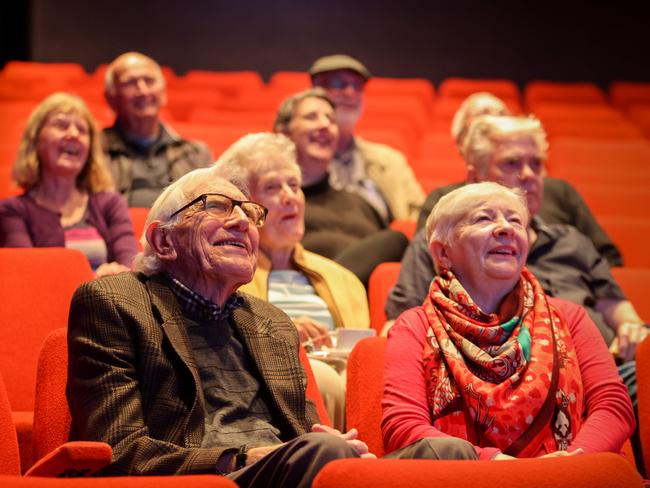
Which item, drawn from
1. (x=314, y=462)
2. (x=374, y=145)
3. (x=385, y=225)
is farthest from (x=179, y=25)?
(x=314, y=462)

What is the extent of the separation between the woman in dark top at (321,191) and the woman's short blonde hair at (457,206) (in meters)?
1.01

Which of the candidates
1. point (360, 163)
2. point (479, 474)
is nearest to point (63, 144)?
point (360, 163)

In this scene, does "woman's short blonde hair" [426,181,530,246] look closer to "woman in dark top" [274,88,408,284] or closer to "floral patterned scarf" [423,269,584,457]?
"floral patterned scarf" [423,269,584,457]

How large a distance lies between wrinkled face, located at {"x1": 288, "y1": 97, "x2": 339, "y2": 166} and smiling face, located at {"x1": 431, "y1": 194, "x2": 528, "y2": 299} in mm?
1313

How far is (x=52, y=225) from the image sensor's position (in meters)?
2.96

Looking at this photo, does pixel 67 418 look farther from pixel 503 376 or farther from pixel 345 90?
pixel 345 90

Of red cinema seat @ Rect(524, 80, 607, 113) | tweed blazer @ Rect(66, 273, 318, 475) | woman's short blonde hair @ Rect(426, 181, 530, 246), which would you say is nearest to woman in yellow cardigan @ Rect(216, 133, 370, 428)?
woman's short blonde hair @ Rect(426, 181, 530, 246)

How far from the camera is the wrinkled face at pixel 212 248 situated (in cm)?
187

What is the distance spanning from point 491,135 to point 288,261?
1.95ft

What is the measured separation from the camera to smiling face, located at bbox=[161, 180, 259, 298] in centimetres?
187

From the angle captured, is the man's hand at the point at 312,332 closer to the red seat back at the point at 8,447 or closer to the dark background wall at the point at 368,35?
the red seat back at the point at 8,447

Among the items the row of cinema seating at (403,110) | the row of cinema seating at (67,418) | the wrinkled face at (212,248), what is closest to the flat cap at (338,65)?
the row of cinema seating at (403,110)

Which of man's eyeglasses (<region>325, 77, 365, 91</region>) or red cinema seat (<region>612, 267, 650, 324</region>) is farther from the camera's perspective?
man's eyeglasses (<region>325, 77, 365, 91</region>)

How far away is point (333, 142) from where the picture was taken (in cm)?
339
